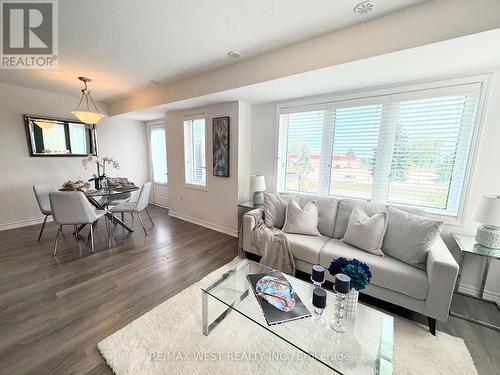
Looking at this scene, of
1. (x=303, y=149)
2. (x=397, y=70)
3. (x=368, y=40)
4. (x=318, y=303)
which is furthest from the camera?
(x=303, y=149)

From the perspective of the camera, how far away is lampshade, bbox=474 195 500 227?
175 centimetres

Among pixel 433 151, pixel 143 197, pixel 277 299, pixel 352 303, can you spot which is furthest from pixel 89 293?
pixel 433 151

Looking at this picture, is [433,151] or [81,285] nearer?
[81,285]

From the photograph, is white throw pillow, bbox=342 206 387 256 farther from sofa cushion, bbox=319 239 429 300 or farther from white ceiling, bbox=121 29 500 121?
white ceiling, bbox=121 29 500 121

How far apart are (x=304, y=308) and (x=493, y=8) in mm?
2332

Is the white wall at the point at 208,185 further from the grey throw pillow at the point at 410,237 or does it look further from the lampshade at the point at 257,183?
the grey throw pillow at the point at 410,237

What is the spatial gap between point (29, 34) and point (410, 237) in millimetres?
4180

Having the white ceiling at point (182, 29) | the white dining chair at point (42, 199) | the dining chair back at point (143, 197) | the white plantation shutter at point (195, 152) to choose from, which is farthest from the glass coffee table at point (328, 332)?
the white dining chair at point (42, 199)

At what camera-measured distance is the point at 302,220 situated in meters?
2.45

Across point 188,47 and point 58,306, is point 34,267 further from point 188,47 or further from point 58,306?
point 188,47

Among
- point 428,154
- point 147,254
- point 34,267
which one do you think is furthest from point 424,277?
point 34,267

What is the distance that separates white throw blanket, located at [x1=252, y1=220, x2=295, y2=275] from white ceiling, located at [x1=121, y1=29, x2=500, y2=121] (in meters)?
1.76

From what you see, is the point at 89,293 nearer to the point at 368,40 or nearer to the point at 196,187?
the point at 196,187

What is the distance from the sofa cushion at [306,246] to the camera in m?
2.12
